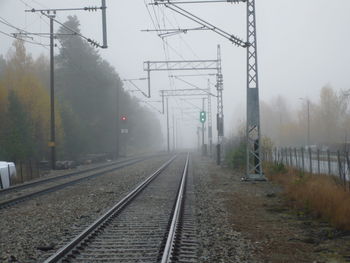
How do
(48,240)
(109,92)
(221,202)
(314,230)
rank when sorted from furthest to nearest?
1. (109,92)
2. (221,202)
3. (314,230)
4. (48,240)

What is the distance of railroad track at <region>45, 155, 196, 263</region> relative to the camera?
838cm

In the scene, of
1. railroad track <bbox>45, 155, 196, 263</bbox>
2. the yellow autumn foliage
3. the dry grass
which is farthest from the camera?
the yellow autumn foliage

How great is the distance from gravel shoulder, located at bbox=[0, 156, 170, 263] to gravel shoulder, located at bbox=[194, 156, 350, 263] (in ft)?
9.46

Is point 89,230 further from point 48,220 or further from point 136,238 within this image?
point 48,220

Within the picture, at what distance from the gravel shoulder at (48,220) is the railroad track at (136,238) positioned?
46 centimetres

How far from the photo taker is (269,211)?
1451cm

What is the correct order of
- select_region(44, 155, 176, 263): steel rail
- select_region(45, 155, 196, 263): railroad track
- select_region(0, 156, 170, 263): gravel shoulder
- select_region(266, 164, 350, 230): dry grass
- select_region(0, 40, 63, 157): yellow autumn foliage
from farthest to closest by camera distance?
select_region(0, 40, 63, 157): yellow autumn foliage < select_region(266, 164, 350, 230): dry grass < select_region(0, 156, 170, 263): gravel shoulder < select_region(45, 155, 196, 263): railroad track < select_region(44, 155, 176, 263): steel rail

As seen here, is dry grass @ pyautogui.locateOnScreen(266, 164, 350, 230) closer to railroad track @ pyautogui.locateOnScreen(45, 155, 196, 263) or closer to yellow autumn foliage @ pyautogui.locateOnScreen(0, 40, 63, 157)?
railroad track @ pyautogui.locateOnScreen(45, 155, 196, 263)

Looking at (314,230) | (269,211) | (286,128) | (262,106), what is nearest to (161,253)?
(314,230)

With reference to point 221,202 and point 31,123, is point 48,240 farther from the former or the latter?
point 31,123

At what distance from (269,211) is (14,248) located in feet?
25.1

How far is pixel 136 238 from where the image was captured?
10.1 meters

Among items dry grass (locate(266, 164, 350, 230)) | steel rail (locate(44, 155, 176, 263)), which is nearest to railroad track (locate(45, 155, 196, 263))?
steel rail (locate(44, 155, 176, 263))

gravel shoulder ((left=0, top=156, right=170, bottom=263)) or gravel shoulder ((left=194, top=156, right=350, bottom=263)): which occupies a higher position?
gravel shoulder ((left=0, top=156, right=170, bottom=263))
